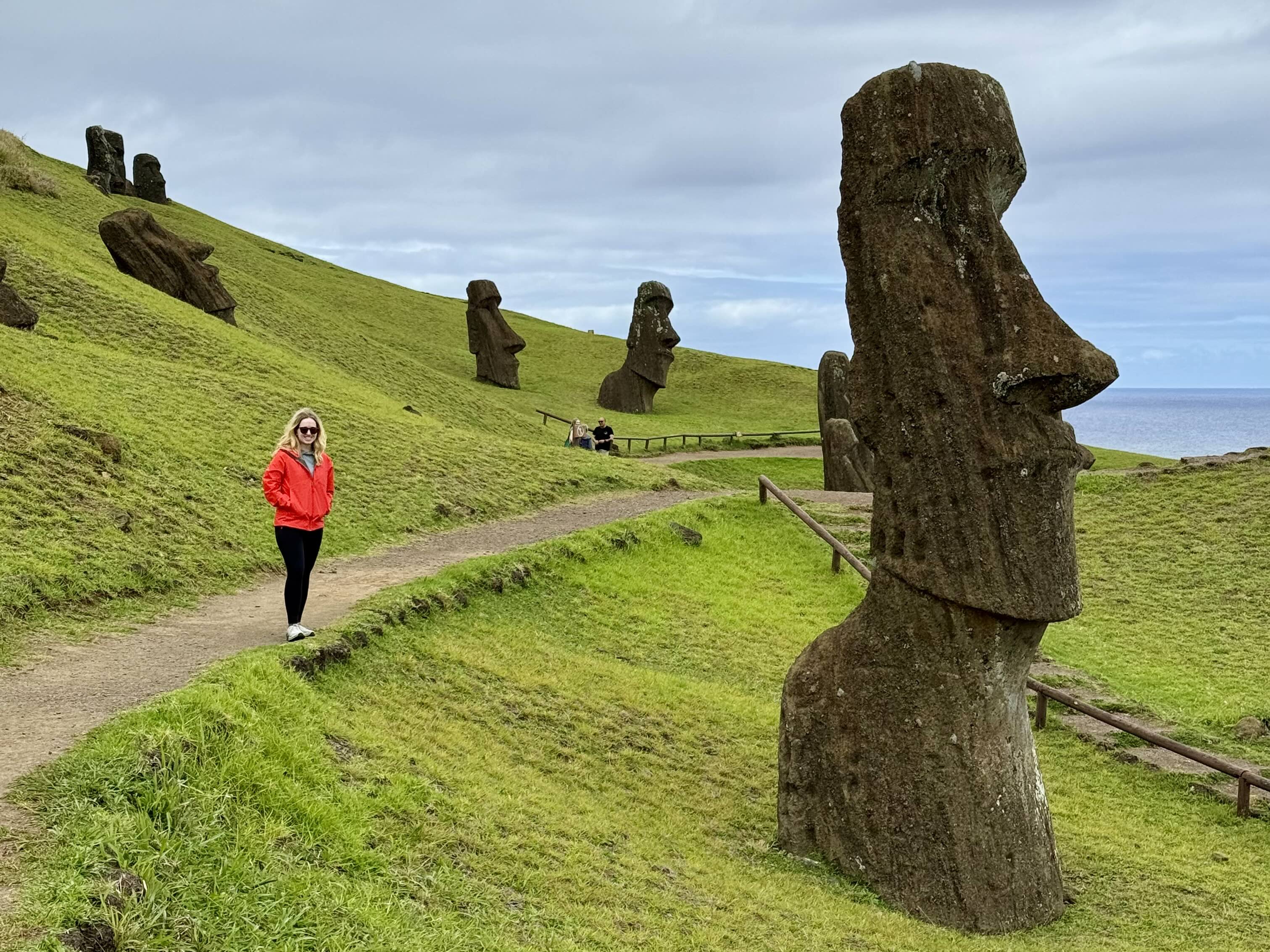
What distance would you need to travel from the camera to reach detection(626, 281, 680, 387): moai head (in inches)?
1950

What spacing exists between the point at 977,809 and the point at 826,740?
132 cm

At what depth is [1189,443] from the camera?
166 metres

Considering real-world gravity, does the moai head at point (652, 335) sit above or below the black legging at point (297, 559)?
above

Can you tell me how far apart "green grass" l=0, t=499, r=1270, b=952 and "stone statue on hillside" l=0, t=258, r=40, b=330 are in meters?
14.7

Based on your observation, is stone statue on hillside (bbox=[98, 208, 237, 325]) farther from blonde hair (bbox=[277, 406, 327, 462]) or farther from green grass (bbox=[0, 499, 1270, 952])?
blonde hair (bbox=[277, 406, 327, 462])

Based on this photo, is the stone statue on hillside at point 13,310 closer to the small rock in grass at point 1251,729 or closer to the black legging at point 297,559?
the black legging at point 297,559

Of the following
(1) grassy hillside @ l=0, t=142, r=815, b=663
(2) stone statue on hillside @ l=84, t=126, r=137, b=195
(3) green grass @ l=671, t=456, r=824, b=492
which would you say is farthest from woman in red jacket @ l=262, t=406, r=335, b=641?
(2) stone statue on hillside @ l=84, t=126, r=137, b=195

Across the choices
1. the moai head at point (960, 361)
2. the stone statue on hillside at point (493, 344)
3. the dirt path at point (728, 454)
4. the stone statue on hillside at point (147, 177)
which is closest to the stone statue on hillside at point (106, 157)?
the stone statue on hillside at point (147, 177)

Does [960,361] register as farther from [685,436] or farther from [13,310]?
[685,436]

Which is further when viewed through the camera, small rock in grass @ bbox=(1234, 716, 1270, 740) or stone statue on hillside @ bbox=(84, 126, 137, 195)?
stone statue on hillside @ bbox=(84, 126, 137, 195)

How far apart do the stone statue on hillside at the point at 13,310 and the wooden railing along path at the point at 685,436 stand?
1844 cm

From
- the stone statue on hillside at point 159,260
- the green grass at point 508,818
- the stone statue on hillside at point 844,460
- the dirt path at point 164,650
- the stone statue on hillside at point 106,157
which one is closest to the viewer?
the green grass at point 508,818

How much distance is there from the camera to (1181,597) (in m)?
20.8

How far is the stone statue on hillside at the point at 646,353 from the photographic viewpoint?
49.6 metres
